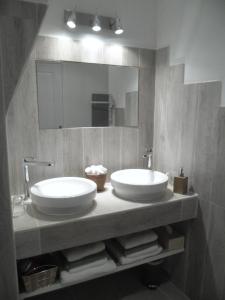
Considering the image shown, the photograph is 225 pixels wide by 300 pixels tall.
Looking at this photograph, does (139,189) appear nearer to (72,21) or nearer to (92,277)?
(92,277)

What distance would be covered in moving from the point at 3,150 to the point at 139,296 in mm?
1695

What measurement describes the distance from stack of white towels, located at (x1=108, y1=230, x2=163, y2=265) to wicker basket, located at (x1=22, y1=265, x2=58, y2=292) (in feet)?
1.54

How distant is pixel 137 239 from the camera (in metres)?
1.78

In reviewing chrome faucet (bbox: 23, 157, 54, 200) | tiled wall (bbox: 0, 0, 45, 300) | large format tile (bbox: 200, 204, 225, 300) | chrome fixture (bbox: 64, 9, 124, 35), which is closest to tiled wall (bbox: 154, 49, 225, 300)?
large format tile (bbox: 200, 204, 225, 300)

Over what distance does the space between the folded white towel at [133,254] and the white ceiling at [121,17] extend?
63.7 inches

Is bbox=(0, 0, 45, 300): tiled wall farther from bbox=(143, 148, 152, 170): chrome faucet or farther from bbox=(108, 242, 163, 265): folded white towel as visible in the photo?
bbox=(143, 148, 152, 170): chrome faucet

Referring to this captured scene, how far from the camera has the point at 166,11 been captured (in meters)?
1.96

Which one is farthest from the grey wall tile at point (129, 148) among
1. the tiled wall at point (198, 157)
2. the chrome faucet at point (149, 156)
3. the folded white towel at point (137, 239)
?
the folded white towel at point (137, 239)

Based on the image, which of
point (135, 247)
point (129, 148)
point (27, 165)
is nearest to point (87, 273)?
point (135, 247)

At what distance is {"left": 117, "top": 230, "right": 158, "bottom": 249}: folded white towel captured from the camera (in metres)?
1.74

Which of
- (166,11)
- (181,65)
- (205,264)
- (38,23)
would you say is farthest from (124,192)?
(166,11)

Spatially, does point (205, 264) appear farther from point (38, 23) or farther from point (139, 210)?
point (38, 23)

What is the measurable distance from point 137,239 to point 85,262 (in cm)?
41

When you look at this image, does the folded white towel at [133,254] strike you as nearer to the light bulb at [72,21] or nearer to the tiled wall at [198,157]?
the tiled wall at [198,157]
